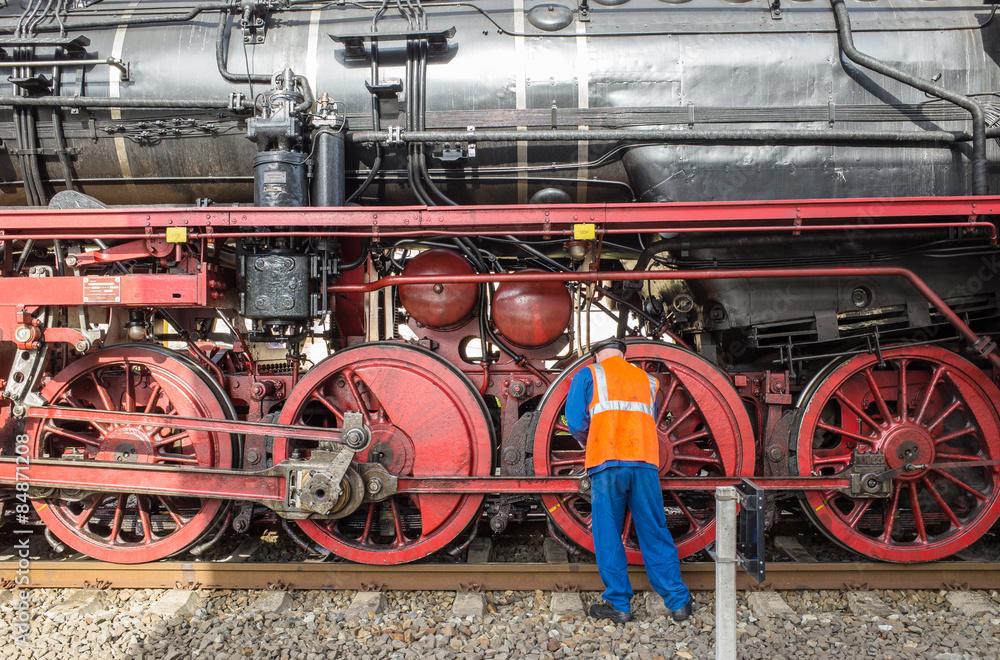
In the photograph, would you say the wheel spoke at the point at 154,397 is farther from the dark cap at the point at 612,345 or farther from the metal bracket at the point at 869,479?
the metal bracket at the point at 869,479

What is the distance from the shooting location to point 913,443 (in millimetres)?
3775

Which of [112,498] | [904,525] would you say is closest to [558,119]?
[904,525]

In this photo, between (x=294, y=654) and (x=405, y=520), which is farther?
(x=405, y=520)

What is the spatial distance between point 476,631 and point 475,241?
2267 mm

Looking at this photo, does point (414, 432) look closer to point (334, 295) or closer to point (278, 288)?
point (334, 295)

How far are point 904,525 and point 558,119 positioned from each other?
11.1ft

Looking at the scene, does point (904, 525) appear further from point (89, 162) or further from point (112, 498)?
point (89, 162)

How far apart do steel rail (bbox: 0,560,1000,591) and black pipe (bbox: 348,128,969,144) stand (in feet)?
8.03

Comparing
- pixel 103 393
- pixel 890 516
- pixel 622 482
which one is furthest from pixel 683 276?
pixel 103 393

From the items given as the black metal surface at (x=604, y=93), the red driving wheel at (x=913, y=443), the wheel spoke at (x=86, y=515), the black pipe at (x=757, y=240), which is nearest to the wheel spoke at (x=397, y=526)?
the wheel spoke at (x=86, y=515)

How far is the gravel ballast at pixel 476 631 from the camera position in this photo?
3141 millimetres

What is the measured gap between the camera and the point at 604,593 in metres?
3.45

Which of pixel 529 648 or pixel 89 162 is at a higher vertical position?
pixel 89 162

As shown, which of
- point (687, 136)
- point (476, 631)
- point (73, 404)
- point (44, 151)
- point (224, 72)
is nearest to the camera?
point (476, 631)
